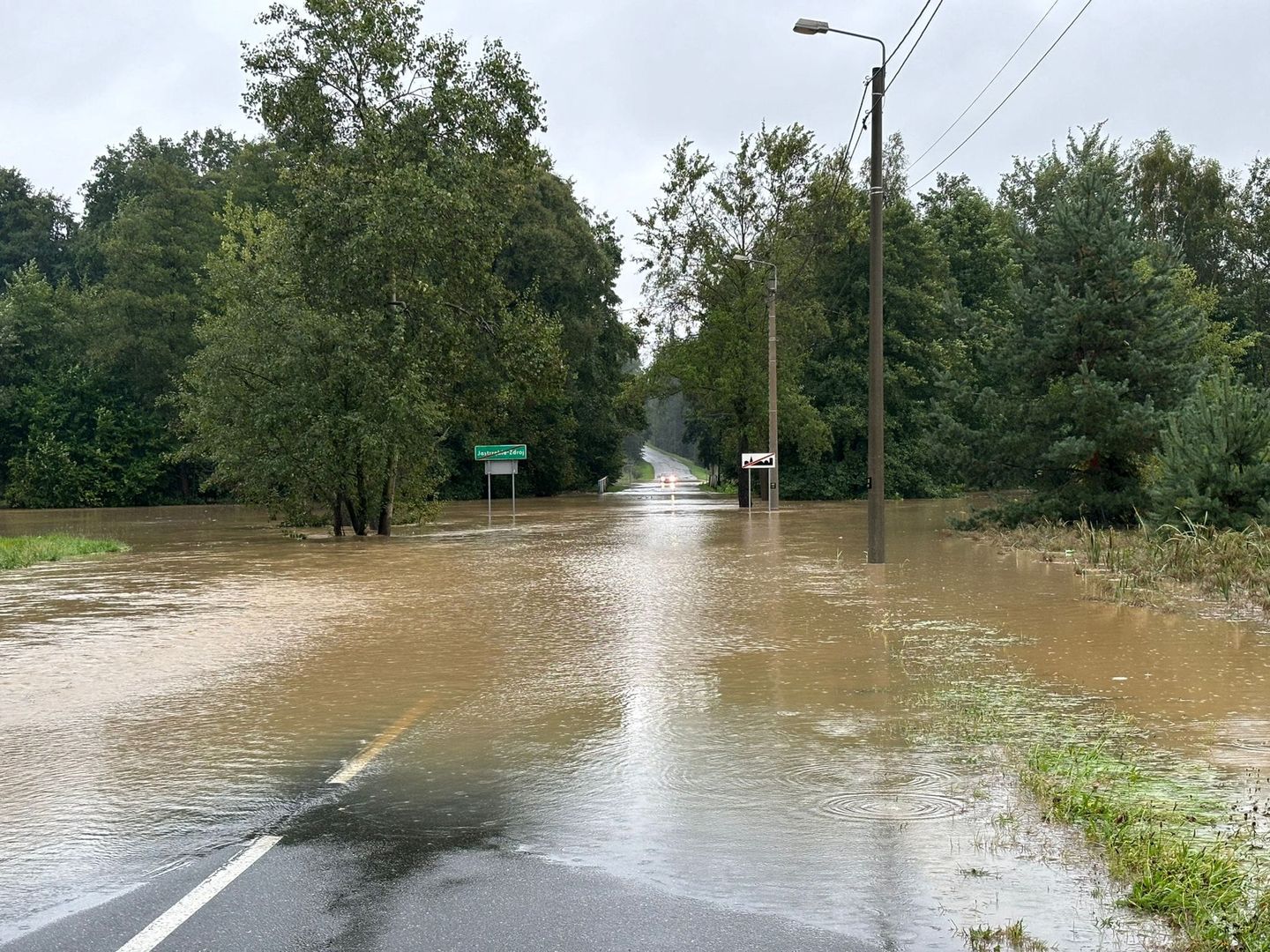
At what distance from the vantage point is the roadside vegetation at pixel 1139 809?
4.90 metres

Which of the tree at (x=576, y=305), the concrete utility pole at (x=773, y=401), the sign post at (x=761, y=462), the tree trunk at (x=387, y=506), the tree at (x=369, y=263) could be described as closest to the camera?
the tree at (x=369, y=263)

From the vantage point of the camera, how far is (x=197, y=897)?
5.25 meters

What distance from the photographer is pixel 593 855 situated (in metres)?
5.83

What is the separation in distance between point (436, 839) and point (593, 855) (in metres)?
0.87

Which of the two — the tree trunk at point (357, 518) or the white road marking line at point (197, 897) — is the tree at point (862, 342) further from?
the white road marking line at point (197, 897)

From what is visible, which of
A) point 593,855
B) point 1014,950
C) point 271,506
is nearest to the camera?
point 1014,950

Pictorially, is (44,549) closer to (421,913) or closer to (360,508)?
(360,508)

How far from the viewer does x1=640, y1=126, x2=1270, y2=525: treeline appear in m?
27.4

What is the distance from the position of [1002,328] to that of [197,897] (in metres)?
28.0

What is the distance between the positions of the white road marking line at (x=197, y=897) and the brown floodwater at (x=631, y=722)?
0.29 m

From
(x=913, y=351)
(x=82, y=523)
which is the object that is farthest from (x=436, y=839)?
(x=913, y=351)

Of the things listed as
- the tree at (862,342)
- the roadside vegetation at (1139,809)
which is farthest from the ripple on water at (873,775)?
the tree at (862,342)

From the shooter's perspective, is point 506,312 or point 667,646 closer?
point 667,646

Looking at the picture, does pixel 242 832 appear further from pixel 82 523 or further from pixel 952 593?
pixel 82 523
